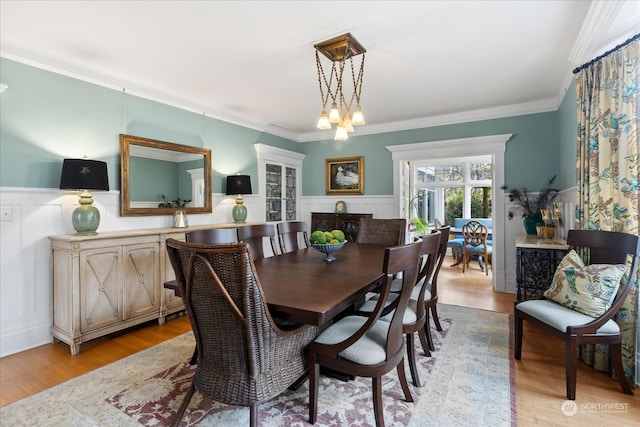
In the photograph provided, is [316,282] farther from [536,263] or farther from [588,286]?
[536,263]

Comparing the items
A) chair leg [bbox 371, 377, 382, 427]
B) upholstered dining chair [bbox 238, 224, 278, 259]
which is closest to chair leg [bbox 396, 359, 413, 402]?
chair leg [bbox 371, 377, 382, 427]

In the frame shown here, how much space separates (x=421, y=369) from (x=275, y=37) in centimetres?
274

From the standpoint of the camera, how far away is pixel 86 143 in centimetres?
307

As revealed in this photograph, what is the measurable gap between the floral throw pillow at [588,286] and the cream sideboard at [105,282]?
340 cm

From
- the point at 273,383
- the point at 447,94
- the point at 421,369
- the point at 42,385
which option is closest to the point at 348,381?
the point at 421,369

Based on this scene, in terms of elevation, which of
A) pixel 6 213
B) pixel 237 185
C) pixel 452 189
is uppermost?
pixel 452 189

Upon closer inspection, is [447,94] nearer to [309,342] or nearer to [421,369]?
[421,369]

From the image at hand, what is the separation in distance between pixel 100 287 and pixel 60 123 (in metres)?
1.53

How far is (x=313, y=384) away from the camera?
1684 mm

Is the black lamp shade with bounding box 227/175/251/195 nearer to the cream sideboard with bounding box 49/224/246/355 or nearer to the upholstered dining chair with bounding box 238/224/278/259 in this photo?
the cream sideboard with bounding box 49/224/246/355

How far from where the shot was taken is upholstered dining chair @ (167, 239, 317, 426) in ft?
4.25

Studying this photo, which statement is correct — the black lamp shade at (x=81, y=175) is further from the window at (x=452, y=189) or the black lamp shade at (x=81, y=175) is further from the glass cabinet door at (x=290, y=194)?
the window at (x=452, y=189)

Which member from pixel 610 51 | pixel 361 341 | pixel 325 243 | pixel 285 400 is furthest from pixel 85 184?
pixel 610 51

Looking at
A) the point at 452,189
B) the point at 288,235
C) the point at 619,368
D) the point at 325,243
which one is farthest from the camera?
the point at 452,189
